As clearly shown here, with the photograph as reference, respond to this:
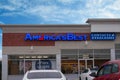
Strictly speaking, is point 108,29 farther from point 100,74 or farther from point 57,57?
point 100,74

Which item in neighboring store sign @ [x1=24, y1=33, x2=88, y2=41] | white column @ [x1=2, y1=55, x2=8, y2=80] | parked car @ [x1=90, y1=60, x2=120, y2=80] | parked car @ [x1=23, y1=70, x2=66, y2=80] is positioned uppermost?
neighboring store sign @ [x1=24, y1=33, x2=88, y2=41]

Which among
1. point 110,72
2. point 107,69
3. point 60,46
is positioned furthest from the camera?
point 60,46

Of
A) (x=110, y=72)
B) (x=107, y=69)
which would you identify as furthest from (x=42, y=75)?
(x=110, y=72)

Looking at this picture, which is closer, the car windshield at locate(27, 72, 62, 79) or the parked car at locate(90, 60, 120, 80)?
the parked car at locate(90, 60, 120, 80)

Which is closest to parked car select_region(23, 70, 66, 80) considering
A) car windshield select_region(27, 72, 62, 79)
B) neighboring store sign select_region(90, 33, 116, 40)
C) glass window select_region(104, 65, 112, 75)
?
car windshield select_region(27, 72, 62, 79)

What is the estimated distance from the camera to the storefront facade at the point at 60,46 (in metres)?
37.6

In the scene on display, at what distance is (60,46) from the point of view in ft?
124

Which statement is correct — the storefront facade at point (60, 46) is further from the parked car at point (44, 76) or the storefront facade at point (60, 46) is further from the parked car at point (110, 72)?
the parked car at point (110, 72)

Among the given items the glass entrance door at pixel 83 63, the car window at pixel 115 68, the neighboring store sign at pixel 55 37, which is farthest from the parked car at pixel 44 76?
the glass entrance door at pixel 83 63

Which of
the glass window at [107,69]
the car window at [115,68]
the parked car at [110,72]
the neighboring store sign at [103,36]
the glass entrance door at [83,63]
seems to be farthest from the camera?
the glass entrance door at [83,63]

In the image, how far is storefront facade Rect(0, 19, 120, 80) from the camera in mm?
37625

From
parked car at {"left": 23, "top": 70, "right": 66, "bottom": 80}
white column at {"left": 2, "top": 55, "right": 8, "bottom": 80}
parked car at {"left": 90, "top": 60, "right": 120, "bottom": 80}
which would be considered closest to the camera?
parked car at {"left": 90, "top": 60, "right": 120, "bottom": 80}

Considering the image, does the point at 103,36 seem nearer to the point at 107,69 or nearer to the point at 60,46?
the point at 60,46

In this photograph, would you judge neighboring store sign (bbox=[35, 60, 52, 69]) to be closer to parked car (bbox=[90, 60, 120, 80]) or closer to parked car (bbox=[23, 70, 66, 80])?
parked car (bbox=[23, 70, 66, 80])
